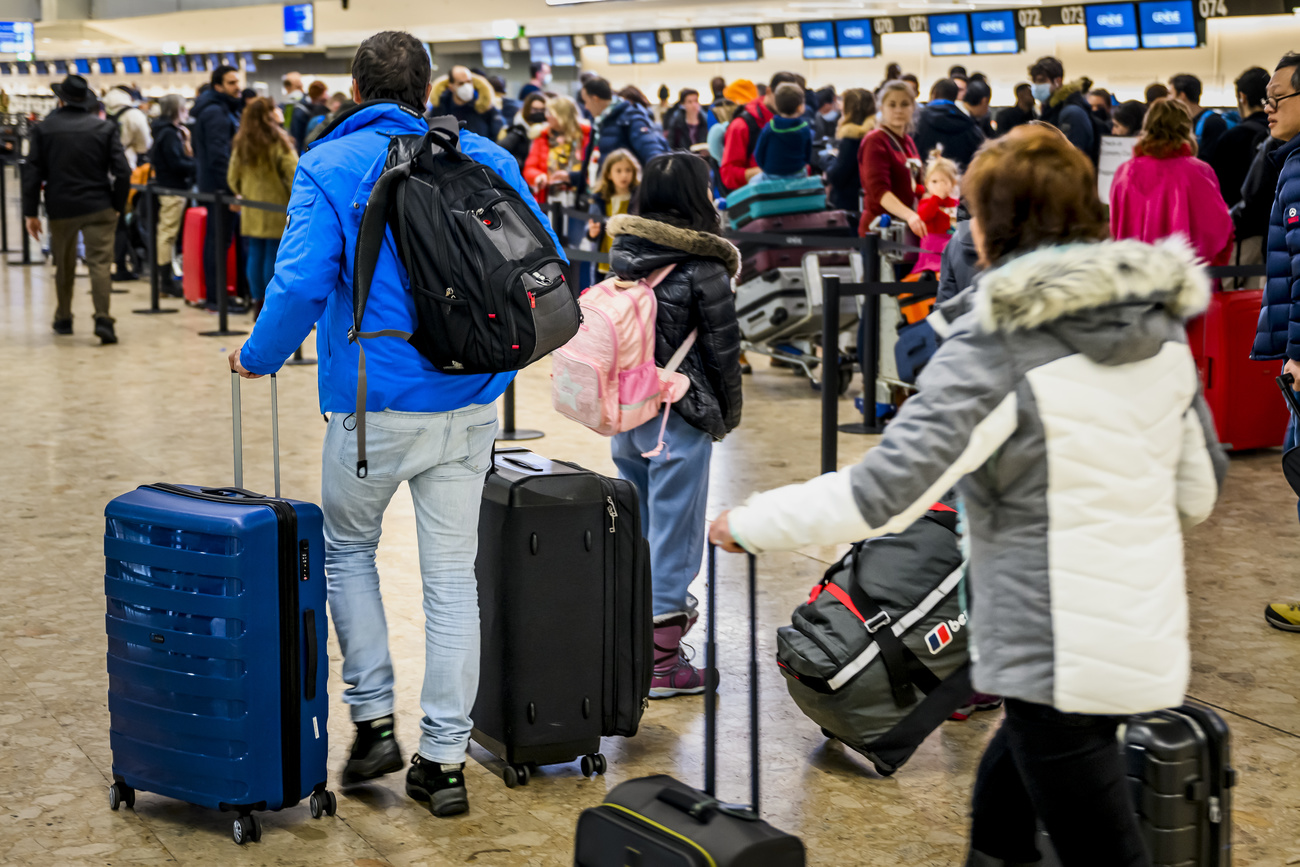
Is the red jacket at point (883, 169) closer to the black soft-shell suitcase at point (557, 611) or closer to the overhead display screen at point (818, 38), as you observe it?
the black soft-shell suitcase at point (557, 611)

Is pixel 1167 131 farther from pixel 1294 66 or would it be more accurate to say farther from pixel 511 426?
pixel 511 426

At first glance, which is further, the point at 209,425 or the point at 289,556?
the point at 209,425

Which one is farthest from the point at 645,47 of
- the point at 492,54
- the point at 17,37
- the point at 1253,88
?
the point at 17,37

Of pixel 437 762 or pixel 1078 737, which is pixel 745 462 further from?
pixel 1078 737

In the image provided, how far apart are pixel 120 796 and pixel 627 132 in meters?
6.71

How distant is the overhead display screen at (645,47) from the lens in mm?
24594

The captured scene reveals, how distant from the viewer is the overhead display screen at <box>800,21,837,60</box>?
21.0m

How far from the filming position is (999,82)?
1905 centimetres

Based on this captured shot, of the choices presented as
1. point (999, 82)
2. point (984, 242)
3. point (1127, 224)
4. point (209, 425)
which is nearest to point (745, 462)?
point (1127, 224)

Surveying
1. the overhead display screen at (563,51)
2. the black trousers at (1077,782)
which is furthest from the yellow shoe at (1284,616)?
the overhead display screen at (563,51)

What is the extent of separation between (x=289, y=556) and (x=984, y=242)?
1.54 meters

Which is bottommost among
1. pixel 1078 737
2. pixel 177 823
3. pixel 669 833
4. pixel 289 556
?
pixel 177 823

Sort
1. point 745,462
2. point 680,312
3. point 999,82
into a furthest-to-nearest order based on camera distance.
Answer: point 999,82 → point 745,462 → point 680,312

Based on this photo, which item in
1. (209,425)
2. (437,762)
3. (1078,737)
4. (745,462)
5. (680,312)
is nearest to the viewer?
(1078,737)
